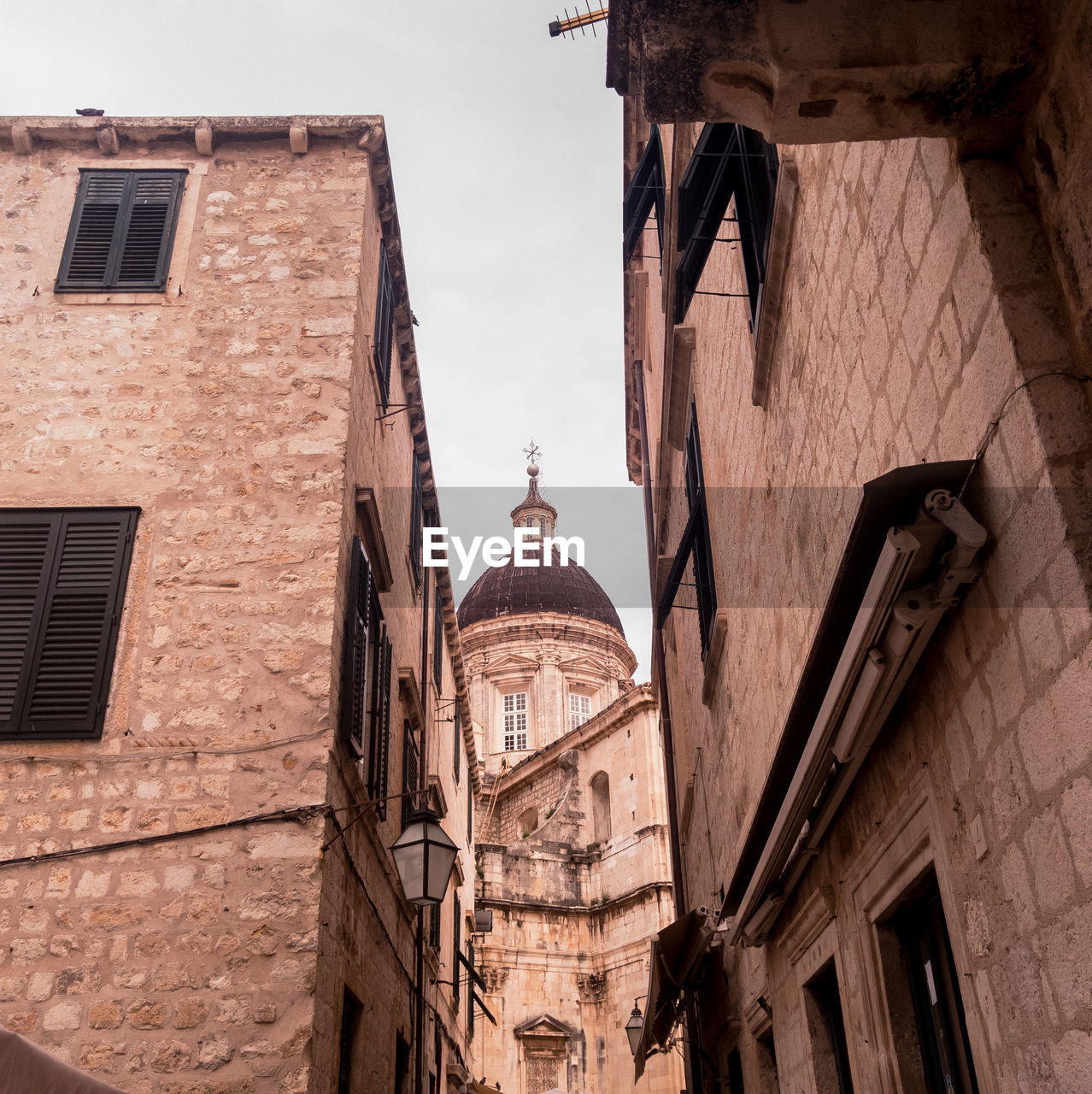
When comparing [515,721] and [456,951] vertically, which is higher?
[515,721]

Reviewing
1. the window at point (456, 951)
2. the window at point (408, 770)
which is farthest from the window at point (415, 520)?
the window at point (456, 951)

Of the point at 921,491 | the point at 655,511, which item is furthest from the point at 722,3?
the point at 655,511

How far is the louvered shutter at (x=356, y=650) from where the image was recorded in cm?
740

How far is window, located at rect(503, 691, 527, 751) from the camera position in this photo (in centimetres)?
3991

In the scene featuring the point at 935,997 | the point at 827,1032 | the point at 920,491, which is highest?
the point at 920,491

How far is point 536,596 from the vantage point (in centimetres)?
4372

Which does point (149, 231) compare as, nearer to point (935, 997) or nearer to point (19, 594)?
point (19, 594)

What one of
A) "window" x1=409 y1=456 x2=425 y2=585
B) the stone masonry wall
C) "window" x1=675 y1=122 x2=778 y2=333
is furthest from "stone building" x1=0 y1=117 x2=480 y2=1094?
"window" x1=675 y1=122 x2=778 y2=333

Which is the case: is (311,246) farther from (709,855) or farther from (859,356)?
(709,855)

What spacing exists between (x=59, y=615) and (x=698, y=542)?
514 cm

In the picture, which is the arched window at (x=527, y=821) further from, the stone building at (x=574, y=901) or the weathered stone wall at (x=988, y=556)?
the weathered stone wall at (x=988, y=556)

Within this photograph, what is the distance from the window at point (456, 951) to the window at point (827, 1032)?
1024cm

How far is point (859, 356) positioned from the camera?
4.05 metres

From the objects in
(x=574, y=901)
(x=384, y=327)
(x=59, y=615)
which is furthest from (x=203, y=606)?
(x=574, y=901)
